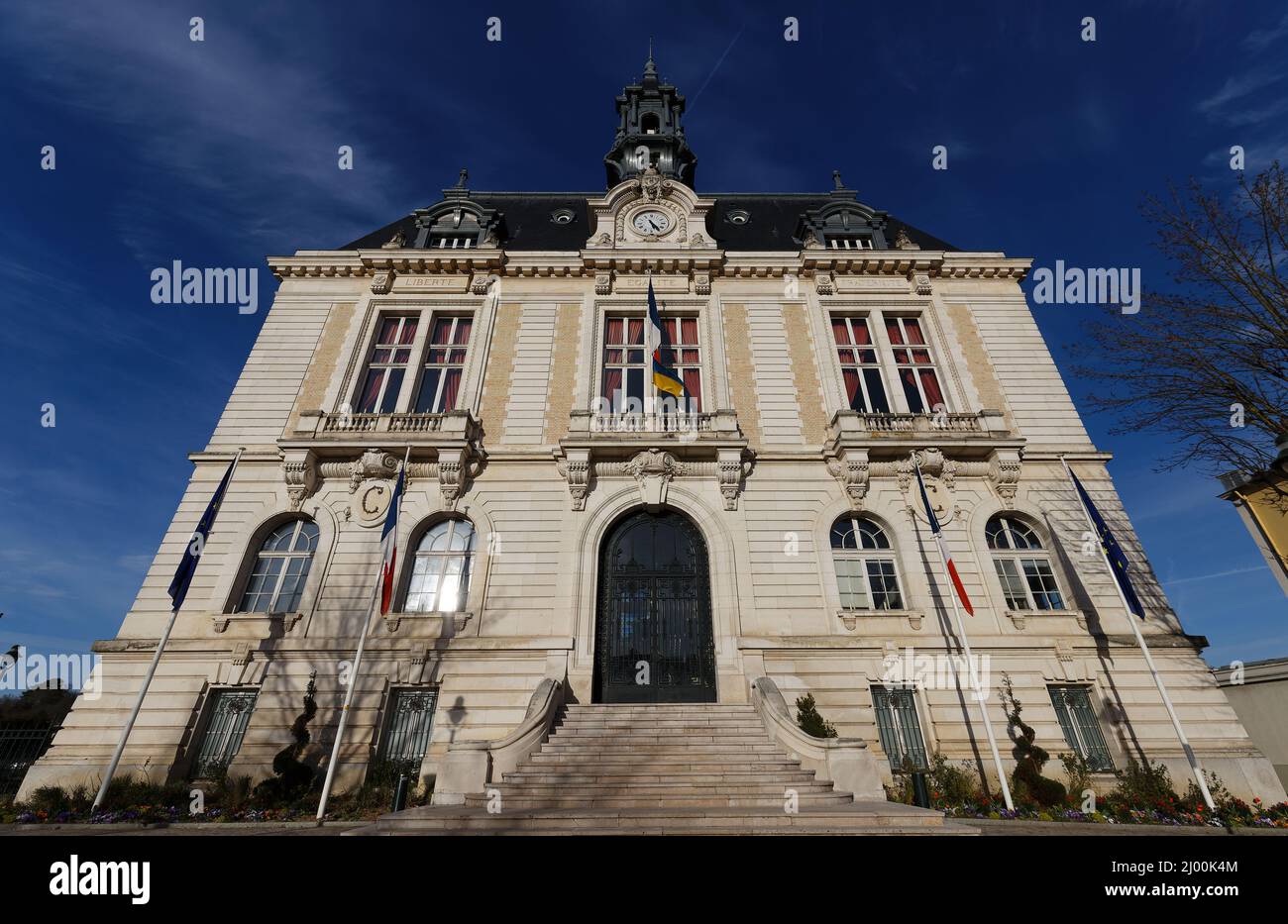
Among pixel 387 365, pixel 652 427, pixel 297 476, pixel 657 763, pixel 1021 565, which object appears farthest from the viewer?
pixel 387 365

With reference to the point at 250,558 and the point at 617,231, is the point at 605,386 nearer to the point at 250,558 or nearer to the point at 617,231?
the point at 617,231

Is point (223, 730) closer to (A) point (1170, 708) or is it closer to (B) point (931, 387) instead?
(A) point (1170, 708)

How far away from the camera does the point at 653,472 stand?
545 inches

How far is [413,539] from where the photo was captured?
1335cm

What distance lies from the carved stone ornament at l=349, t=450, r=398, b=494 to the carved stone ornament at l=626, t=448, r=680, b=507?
6439 millimetres

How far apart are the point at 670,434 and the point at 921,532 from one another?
696 cm

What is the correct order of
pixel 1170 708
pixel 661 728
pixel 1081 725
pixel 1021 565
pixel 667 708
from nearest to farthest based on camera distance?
1. pixel 1170 708
2. pixel 661 728
3. pixel 667 708
4. pixel 1081 725
5. pixel 1021 565

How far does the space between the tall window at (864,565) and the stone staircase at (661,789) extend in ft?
14.2

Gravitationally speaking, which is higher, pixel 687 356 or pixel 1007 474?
pixel 687 356

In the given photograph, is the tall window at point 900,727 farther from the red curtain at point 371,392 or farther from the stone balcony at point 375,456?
the red curtain at point 371,392

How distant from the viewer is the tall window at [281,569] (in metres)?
12.6

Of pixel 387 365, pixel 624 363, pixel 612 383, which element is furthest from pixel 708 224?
pixel 387 365

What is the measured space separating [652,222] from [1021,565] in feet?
51.6

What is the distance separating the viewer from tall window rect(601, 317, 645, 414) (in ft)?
50.8
